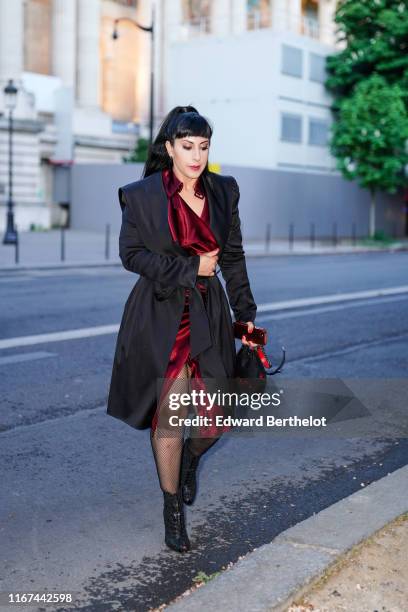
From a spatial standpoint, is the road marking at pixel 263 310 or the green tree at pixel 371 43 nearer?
the road marking at pixel 263 310

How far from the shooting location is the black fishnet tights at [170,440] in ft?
12.3

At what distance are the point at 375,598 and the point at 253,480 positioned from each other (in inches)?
70.2

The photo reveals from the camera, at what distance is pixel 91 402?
6.82 metres

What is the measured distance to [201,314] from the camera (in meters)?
3.73

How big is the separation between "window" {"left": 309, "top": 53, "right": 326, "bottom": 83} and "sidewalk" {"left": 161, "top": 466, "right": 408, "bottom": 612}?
43.1 meters

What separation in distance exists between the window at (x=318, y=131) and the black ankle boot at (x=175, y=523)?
43.1m

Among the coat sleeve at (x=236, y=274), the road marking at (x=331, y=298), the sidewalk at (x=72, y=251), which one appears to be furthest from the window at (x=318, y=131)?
the coat sleeve at (x=236, y=274)

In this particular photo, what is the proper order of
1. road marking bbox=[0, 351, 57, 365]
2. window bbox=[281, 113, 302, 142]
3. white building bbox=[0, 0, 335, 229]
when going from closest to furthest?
1. road marking bbox=[0, 351, 57, 365]
2. white building bbox=[0, 0, 335, 229]
3. window bbox=[281, 113, 302, 142]

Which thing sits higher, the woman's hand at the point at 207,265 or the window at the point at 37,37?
the window at the point at 37,37

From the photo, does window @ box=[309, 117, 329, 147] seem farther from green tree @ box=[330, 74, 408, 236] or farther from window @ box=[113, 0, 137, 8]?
window @ box=[113, 0, 137, 8]

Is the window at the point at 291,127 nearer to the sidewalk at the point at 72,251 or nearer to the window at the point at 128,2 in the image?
the sidewalk at the point at 72,251

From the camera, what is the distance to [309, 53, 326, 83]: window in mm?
45000

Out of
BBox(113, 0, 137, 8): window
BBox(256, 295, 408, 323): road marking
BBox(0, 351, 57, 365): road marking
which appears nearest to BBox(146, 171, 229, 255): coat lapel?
BBox(0, 351, 57, 365): road marking

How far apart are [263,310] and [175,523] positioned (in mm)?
8733
